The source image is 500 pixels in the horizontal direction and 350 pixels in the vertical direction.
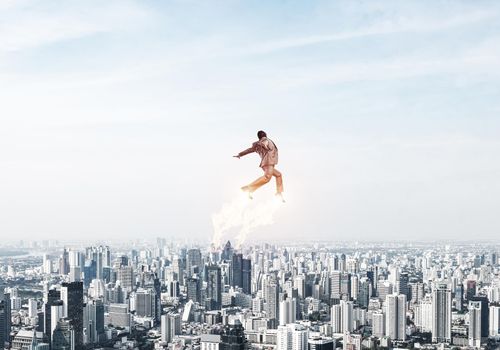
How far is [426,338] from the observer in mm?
14930

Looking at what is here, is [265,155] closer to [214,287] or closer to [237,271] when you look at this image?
[214,287]

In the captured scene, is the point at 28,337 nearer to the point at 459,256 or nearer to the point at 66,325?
the point at 66,325

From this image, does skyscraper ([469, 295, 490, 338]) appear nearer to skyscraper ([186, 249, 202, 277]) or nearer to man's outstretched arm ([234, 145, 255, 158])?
skyscraper ([186, 249, 202, 277])

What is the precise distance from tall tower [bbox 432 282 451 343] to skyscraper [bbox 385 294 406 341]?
580 mm

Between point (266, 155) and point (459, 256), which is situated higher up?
point (266, 155)

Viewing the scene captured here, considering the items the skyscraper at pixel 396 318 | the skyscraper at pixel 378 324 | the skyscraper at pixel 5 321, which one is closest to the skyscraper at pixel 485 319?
the skyscraper at pixel 396 318

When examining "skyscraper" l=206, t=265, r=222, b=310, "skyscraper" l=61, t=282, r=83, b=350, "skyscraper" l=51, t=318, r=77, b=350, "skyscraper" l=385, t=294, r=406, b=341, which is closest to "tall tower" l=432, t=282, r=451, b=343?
"skyscraper" l=385, t=294, r=406, b=341

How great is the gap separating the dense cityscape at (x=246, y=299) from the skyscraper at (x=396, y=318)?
0.06 ft

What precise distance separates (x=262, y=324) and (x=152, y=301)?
133 inches

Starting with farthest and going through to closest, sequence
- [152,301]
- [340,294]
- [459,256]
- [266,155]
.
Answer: [459,256], [340,294], [152,301], [266,155]

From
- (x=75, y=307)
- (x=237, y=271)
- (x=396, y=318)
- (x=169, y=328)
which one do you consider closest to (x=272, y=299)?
(x=237, y=271)

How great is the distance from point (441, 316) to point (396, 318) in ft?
2.83

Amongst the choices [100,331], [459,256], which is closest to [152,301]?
[100,331]

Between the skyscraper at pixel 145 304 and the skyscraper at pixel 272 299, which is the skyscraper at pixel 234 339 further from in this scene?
the skyscraper at pixel 145 304
